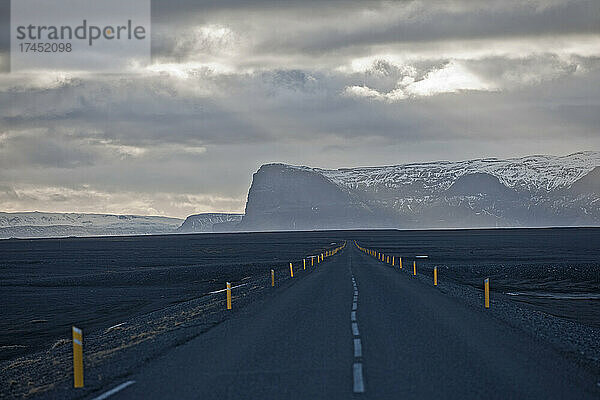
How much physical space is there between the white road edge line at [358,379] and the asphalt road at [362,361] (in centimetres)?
2

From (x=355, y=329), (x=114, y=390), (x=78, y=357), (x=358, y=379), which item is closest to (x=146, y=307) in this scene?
(x=355, y=329)

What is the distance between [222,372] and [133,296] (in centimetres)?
2546

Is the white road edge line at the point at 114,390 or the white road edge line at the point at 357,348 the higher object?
the white road edge line at the point at 357,348

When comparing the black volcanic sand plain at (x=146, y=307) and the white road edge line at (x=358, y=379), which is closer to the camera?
the white road edge line at (x=358, y=379)

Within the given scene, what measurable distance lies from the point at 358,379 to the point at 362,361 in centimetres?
153

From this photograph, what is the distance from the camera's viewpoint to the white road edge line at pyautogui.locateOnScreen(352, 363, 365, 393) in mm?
10102

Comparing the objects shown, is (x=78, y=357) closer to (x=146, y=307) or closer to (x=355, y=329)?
(x=355, y=329)

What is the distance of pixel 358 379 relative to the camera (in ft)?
35.4

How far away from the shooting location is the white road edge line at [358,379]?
10102mm

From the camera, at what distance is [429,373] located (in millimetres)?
11227

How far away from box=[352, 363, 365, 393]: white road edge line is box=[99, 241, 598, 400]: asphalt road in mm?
16

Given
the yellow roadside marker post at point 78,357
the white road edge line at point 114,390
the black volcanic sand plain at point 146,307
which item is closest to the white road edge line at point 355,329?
the black volcanic sand plain at point 146,307

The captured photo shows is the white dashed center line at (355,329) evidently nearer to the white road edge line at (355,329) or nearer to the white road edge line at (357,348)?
the white road edge line at (355,329)

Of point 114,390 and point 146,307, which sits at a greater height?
point 114,390
